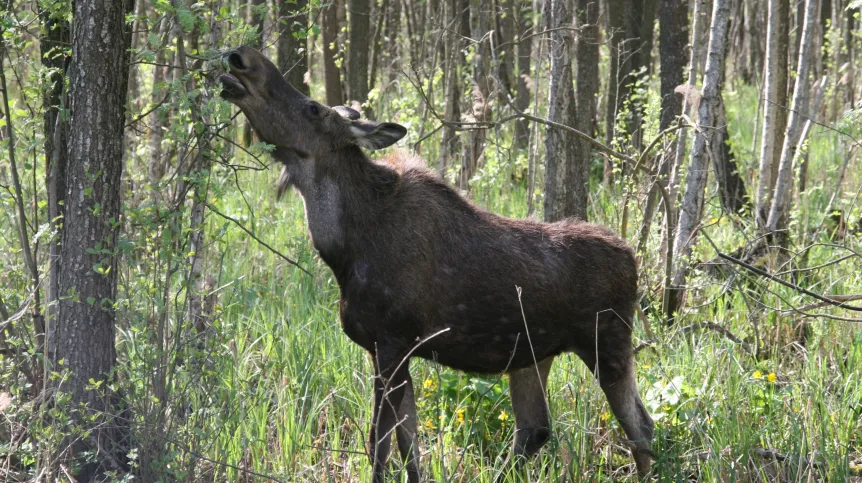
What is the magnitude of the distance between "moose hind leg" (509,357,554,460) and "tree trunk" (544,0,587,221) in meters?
1.96

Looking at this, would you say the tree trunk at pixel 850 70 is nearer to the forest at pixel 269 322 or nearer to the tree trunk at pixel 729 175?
the tree trunk at pixel 729 175

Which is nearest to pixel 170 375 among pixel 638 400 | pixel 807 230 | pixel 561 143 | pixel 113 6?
pixel 113 6

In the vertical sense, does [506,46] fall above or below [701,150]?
above

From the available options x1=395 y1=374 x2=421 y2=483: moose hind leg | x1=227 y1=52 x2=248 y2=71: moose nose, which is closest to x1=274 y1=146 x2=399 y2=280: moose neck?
x1=227 y1=52 x2=248 y2=71: moose nose

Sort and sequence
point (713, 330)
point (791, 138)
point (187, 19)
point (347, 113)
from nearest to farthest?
point (187, 19) → point (347, 113) → point (713, 330) → point (791, 138)

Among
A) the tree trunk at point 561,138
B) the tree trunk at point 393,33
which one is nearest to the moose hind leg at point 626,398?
the tree trunk at point 561,138

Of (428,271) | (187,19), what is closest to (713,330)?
(428,271)

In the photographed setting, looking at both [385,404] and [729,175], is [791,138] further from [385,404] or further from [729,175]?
[385,404]

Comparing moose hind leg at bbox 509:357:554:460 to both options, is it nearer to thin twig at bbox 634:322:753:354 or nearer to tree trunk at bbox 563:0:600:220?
thin twig at bbox 634:322:753:354

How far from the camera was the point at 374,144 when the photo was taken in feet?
17.0

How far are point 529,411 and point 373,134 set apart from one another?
79.3 inches

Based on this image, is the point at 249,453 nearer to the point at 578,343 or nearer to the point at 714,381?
the point at 578,343

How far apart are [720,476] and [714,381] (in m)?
1.13

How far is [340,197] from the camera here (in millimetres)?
5141
